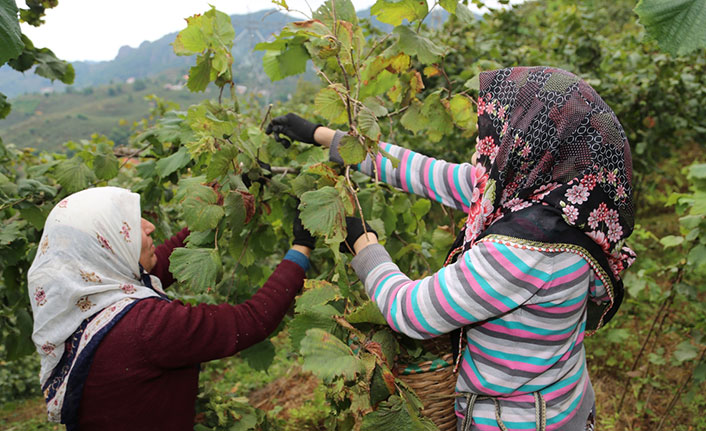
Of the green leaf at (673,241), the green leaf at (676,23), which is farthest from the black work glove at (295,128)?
the green leaf at (673,241)

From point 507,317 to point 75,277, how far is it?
119 cm

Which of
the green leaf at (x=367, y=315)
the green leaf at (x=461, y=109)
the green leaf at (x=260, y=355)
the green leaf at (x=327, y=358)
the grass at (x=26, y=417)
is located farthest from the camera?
the grass at (x=26, y=417)

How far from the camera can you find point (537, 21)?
5668 millimetres

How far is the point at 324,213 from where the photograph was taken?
1190 mm

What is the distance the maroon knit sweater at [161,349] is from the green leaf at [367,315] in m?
0.40

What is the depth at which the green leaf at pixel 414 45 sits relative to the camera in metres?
1.45

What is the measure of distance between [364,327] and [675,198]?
2.12m

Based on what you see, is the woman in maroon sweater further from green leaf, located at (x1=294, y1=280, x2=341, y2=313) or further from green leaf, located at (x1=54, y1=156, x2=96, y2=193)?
green leaf, located at (x1=54, y1=156, x2=96, y2=193)

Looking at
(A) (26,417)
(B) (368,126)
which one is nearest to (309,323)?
(B) (368,126)

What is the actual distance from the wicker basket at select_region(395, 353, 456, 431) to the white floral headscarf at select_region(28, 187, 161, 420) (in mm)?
843

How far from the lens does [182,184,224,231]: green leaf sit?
1.26 m

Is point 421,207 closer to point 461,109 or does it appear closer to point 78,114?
point 461,109

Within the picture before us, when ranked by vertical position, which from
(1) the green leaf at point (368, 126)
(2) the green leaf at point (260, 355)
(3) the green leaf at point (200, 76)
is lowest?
(2) the green leaf at point (260, 355)

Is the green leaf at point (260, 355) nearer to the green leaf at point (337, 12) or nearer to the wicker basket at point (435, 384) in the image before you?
the wicker basket at point (435, 384)
